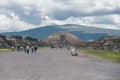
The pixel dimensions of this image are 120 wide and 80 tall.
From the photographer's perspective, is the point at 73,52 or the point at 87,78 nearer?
the point at 87,78

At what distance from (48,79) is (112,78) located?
5209 mm

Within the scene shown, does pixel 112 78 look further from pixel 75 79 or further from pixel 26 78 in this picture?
pixel 26 78

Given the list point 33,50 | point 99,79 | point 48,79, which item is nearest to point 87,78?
point 99,79

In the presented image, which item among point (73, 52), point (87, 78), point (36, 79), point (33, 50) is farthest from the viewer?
point (33, 50)

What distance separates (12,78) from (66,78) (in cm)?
382

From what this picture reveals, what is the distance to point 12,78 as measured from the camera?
87.2ft

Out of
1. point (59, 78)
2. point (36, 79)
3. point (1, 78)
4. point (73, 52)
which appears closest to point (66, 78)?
point (59, 78)

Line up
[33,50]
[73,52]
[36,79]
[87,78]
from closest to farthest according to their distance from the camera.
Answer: [36,79]
[87,78]
[73,52]
[33,50]

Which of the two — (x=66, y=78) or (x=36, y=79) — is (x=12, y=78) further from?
(x=66, y=78)

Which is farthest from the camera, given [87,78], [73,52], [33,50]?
[33,50]

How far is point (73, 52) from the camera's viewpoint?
Result: 300 feet

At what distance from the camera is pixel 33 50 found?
115375mm

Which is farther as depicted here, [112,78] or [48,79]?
[112,78]

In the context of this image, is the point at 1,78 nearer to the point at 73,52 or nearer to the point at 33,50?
the point at 73,52
